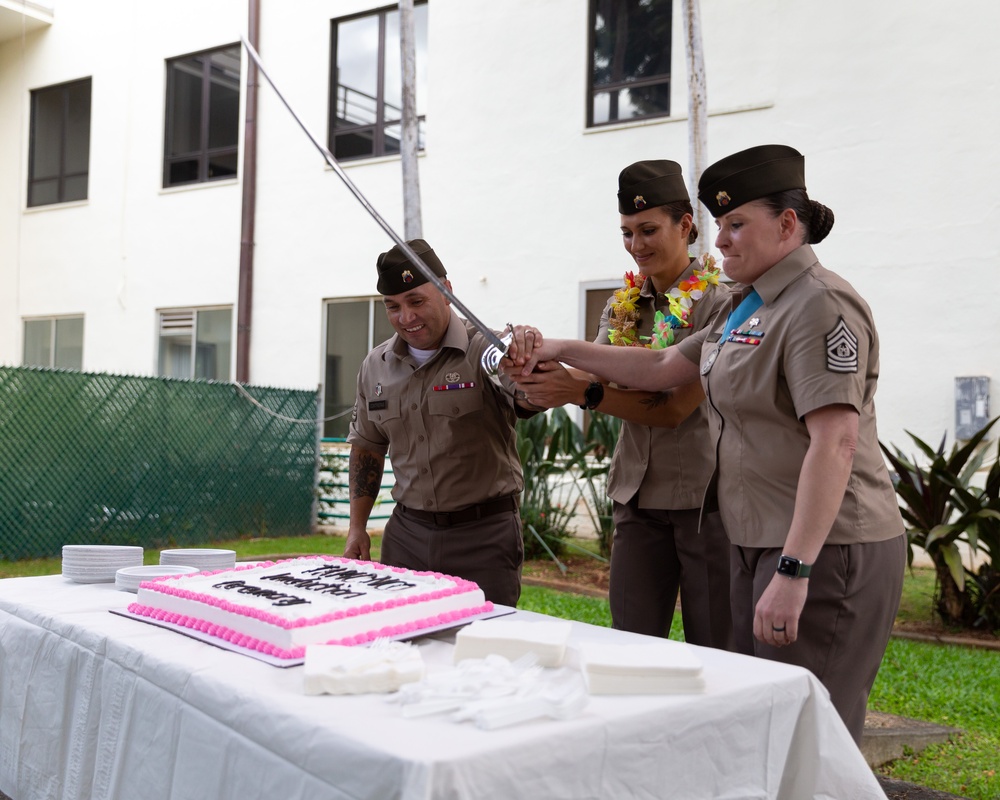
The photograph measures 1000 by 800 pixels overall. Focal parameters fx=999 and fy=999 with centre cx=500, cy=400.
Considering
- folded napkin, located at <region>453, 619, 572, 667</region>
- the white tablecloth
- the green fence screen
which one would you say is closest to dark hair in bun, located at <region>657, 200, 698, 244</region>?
the white tablecloth

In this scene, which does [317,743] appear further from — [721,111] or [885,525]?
[721,111]

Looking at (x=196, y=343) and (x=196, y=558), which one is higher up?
(x=196, y=343)

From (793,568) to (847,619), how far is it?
208 mm

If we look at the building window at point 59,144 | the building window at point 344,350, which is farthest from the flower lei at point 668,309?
the building window at point 59,144

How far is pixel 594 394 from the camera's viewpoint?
2.77 metres

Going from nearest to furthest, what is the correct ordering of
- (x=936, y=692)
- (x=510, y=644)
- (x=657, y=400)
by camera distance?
(x=510, y=644) < (x=657, y=400) < (x=936, y=692)

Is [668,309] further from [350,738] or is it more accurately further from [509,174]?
[509,174]

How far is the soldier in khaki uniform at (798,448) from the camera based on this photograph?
200 centimetres

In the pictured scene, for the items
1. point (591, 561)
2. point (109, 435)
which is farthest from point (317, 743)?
point (109, 435)

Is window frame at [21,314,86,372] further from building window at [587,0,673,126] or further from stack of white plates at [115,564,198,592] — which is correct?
stack of white plates at [115,564,198,592]

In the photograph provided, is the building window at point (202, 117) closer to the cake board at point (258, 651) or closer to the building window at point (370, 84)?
the building window at point (370, 84)

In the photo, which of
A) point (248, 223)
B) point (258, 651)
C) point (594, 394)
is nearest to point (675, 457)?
point (594, 394)

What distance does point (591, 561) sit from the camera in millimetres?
8219

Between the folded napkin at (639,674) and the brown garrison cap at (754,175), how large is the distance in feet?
3.39
